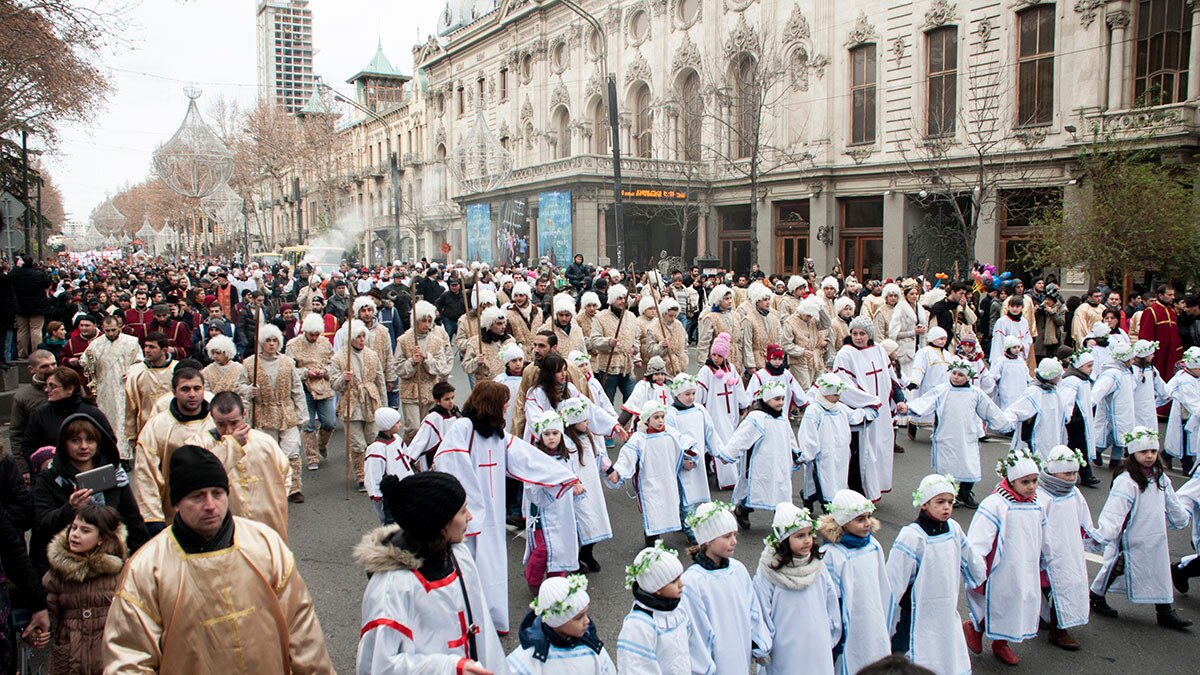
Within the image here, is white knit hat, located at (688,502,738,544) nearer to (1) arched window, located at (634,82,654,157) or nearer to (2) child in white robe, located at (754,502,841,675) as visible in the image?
(2) child in white robe, located at (754,502,841,675)

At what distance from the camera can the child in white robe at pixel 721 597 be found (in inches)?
169

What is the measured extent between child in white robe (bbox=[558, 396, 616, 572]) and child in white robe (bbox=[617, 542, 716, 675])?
261 centimetres

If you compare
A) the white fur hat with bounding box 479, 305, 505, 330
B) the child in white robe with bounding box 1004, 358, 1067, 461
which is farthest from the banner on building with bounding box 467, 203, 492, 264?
the child in white robe with bounding box 1004, 358, 1067, 461

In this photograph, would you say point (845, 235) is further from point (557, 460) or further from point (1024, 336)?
point (557, 460)

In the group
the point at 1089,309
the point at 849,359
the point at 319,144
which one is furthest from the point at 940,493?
the point at 319,144

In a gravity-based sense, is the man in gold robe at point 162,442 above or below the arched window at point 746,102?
below

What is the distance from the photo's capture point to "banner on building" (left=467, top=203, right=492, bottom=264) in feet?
147

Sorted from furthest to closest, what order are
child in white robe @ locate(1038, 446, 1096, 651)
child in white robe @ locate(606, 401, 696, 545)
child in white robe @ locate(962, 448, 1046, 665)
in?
child in white robe @ locate(606, 401, 696, 545) → child in white robe @ locate(1038, 446, 1096, 651) → child in white robe @ locate(962, 448, 1046, 665)

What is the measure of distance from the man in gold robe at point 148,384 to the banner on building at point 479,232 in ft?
119

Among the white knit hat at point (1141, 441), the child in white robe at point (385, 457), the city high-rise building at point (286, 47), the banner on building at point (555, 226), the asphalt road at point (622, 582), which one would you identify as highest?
the city high-rise building at point (286, 47)

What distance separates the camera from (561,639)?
3629 millimetres

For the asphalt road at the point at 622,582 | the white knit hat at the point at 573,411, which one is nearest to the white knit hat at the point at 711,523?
the asphalt road at the point at 622,582

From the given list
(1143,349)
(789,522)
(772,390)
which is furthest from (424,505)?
(1143,349)

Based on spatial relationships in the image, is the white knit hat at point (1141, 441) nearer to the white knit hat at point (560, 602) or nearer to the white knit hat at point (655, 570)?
the white knit hat at point (655, 570)
